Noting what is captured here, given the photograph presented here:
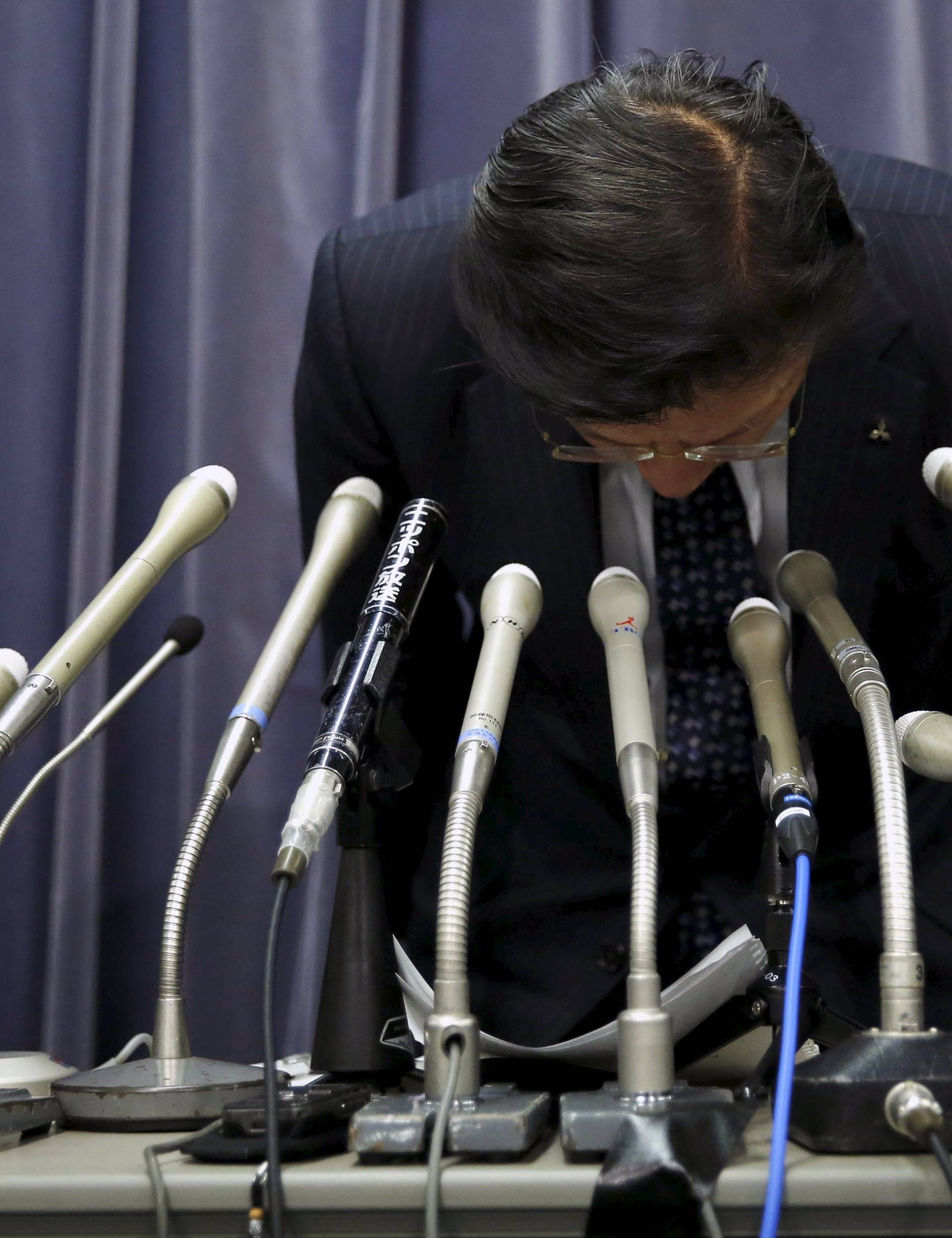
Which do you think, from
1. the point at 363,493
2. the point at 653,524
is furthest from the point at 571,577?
the point at 363,493

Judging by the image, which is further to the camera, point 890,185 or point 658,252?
point 890,185

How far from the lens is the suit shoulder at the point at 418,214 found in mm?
1116

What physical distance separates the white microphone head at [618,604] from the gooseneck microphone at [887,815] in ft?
0.36

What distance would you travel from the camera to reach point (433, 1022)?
Answer: 624 millimetres

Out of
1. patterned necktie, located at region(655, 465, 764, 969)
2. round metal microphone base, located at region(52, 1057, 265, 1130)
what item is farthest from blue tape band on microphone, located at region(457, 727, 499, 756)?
patterned necktie, located at region(655, 465, 764, 969)

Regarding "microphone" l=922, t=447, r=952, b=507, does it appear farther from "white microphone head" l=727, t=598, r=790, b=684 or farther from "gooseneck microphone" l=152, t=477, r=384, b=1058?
"gooseneck microphone" l=152, t=477, r=384, b=1058

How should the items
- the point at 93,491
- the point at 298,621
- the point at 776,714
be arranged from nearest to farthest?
the point at 776,714, the point at 298,621, the point at 93,491

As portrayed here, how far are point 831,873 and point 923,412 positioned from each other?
367 millimetres

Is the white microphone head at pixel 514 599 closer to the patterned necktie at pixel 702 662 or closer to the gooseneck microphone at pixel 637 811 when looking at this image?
the gooseneck microphone at pixel 637 811

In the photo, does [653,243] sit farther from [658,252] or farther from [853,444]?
[853,444]

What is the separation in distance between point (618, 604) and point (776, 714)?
0.12m

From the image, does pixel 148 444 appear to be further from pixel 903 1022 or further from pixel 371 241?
pixel 903 1022

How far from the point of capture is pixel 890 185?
3.43 ft

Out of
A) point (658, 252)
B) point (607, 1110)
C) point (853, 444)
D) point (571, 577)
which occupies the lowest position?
point (607, 1110)
